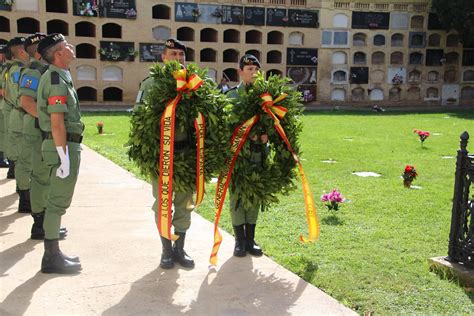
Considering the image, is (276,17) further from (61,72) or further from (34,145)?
(61,72)

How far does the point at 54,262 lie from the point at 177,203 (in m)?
1.07

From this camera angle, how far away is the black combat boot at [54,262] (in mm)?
3891

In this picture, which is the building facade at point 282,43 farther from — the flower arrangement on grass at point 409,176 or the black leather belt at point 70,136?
the black leather belt at point 70,136

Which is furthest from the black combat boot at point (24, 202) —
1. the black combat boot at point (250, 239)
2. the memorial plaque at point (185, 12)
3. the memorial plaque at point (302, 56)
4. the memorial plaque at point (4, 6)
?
the memorial plaque at point (302, 56)

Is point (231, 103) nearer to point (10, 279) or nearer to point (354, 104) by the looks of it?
point (10, 279)

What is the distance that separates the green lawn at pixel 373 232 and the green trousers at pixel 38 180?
1.87 m

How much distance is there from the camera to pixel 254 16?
1144 inches

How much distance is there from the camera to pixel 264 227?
17.7 feet

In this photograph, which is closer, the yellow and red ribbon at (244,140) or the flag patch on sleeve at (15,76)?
the yellow and red ribbon at (244,140)

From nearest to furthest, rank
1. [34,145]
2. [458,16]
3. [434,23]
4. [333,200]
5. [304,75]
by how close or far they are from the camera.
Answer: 1. [34,145]
2. [333,200]
3. [458,16]
4. [304,75]
5. [434,23]

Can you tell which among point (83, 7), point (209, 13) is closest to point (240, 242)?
point (83, 7)

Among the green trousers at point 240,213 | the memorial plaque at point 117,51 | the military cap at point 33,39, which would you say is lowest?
the green trousers at point 240,213

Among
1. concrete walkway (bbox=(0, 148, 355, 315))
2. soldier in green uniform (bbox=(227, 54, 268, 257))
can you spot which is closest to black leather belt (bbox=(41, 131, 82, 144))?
concrete walkway (bbox=(0, 148, 355, 315))

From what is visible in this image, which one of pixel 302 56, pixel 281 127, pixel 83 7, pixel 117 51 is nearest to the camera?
pixel 281 127
